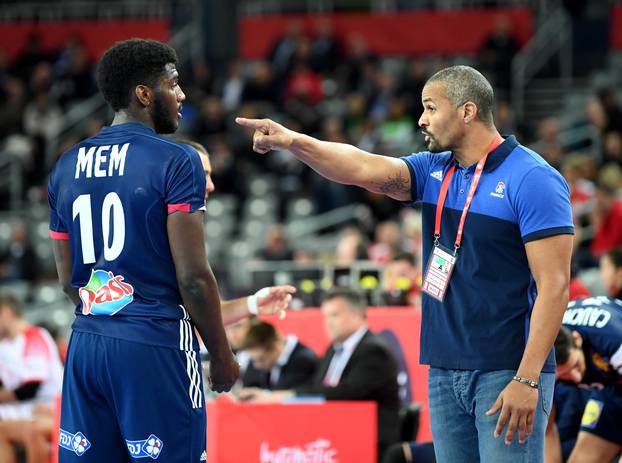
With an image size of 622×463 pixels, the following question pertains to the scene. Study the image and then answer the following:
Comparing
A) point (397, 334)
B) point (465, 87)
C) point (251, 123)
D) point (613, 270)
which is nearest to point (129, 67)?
point (251, 123)

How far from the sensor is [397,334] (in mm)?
9328

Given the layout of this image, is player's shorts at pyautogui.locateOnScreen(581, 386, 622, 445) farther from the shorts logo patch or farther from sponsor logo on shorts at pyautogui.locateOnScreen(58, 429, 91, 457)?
sponsor logo on shorts at pyautogui.locateOnScreen(58, 429, 91, 457)

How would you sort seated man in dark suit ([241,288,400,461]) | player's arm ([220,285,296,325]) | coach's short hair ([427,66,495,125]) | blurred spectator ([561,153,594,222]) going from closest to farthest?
coach's short hair ([427,66,495,125]) → player's arm ([220,285,296,325]) → seated man in dark suit ([241,288,400,461]) → blurred spectator ([561,153,594,222])

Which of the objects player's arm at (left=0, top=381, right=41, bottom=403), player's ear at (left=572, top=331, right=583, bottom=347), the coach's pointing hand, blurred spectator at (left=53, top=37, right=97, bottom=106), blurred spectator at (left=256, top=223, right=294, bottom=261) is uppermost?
blurred spectator at (left=53, top=37, right=97, bottom=106)

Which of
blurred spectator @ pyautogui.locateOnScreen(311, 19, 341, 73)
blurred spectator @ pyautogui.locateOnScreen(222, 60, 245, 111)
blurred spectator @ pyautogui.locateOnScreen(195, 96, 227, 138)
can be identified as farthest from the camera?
blurred spectator @ pyautogui.locateOnScreen(311, 19, 341, 73)

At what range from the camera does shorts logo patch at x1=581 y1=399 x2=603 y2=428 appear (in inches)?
251

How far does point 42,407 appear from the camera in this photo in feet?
31.8

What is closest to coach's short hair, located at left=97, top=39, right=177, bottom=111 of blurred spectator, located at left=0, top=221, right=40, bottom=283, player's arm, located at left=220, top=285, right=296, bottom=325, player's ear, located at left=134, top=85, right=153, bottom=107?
player's ear, located at left=134, top=85, right=153, bottom=107

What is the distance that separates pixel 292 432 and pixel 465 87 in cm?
318

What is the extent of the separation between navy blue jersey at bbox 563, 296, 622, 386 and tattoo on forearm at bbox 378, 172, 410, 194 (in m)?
1.84

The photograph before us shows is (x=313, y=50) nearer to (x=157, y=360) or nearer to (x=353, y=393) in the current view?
(x=353, y=393)

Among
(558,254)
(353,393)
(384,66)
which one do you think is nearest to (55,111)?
(384,66)

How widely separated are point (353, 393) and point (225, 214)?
8936 millimetres

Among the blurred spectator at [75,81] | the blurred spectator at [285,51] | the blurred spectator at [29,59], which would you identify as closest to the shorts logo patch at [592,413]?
the blurred spectator at [285,51]
